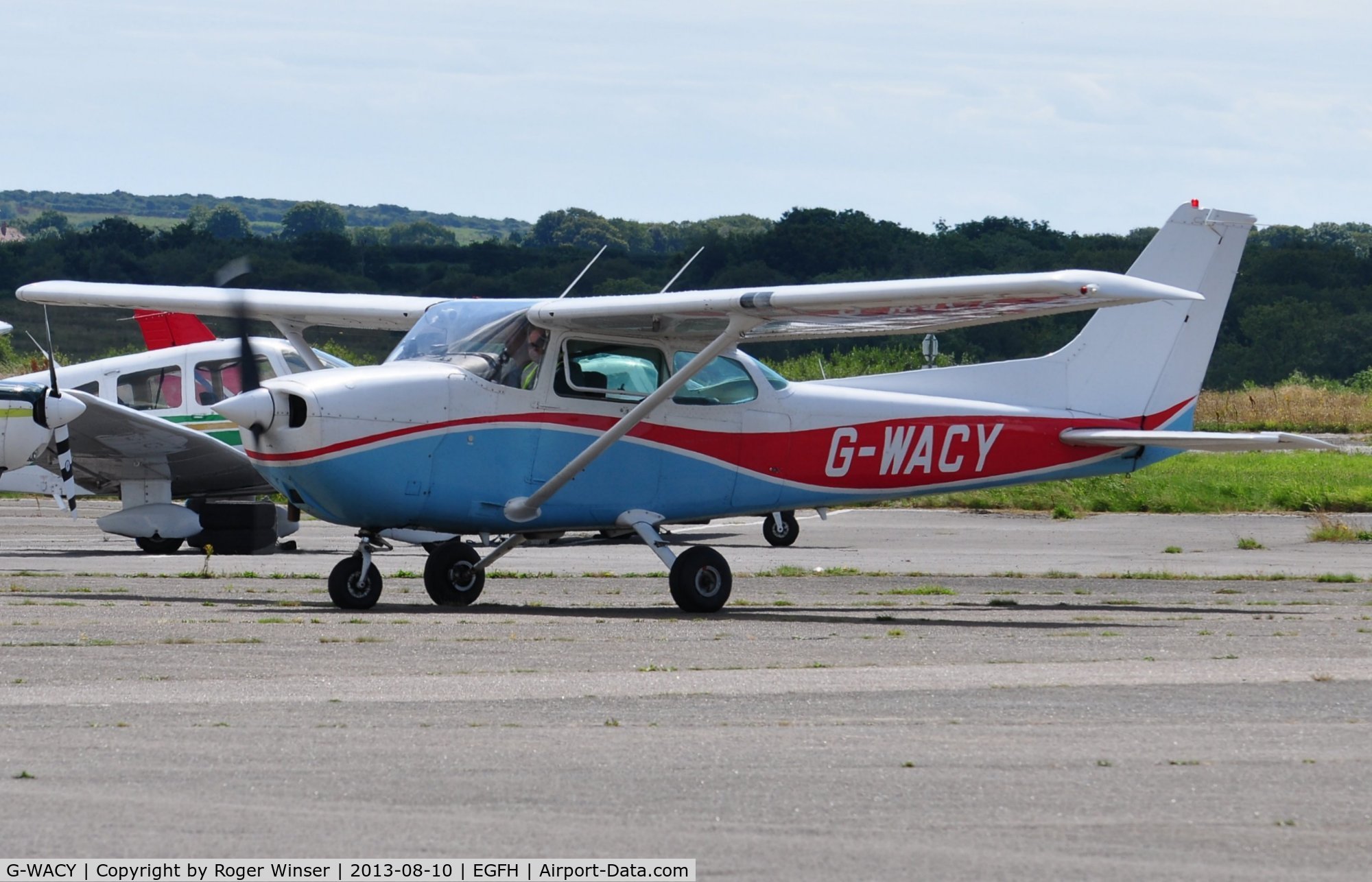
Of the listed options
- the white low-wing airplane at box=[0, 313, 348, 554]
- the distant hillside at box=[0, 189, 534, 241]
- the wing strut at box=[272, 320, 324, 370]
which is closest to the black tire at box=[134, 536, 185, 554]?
the white low-wing airplane at box=[0, 313, 348, 554]

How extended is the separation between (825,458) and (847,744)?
7359mm

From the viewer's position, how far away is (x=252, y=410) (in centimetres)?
1179

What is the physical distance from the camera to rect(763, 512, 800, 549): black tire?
21031 mm

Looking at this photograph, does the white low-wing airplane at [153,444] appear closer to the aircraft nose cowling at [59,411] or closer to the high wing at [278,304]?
the aircraft nose cowling at [59,411]

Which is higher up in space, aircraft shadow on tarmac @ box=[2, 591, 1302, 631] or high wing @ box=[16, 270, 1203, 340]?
high wing @ box=[16, 270, 1203, 340]

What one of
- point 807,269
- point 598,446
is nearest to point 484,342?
point 598,446

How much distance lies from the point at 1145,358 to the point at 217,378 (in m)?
10.8

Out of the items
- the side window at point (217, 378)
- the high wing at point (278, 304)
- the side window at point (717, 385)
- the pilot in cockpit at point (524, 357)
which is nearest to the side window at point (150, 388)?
the side window at point (217, 378)

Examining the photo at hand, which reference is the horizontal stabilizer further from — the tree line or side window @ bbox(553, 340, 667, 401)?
the tree line

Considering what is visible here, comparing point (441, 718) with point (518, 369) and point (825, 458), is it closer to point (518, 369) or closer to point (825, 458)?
point (518, 369)

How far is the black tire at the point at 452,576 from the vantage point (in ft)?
43.9

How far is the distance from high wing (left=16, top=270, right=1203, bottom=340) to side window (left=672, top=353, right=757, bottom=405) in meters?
0.33

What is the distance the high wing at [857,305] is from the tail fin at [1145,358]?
1.58m

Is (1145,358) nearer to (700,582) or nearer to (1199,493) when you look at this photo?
(700,582)
